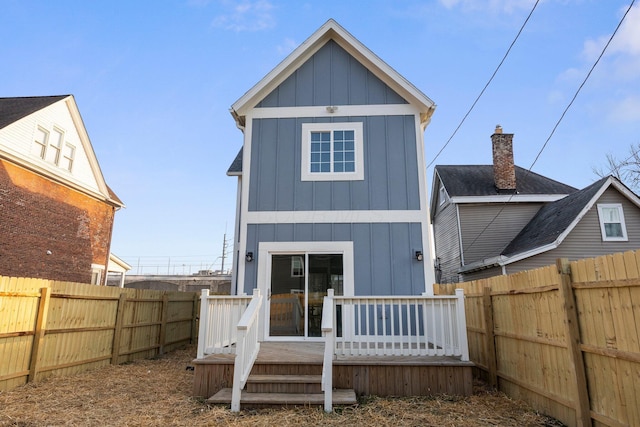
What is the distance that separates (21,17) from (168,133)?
715 centimetres

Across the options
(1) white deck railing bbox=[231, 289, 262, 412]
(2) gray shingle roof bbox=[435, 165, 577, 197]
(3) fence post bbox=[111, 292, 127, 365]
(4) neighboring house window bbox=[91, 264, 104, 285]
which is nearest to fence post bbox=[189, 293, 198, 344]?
(3) fence post bbox=[111, 292, 127, 365]

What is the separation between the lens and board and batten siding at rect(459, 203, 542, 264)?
1569cm

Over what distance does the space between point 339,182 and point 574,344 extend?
17.3ft

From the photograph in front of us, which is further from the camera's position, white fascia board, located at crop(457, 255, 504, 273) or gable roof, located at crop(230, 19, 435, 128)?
white fascia board, located at crop(457, 255, 504, 273)

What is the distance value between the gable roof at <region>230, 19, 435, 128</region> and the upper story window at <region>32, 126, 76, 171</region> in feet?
29.7

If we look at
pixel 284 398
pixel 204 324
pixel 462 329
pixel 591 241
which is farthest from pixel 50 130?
pixel 591 241

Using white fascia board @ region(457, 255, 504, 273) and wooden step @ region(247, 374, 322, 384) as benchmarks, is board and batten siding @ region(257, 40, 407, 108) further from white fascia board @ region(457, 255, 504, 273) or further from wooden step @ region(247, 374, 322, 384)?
white fascia board @ region(457, 255, 504, 273)

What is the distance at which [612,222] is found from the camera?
42.9 ft

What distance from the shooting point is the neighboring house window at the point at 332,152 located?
27.0 feet

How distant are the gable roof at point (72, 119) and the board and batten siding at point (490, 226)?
15.6 metres

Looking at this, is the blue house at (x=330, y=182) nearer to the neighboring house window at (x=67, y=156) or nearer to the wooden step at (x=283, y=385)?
the wooden step at (x=283, y=385)

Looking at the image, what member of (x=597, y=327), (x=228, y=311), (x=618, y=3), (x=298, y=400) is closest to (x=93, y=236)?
(x=228, y=311)

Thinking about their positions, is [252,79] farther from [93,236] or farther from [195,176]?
[195,176]

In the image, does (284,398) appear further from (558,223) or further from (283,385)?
(558,223)
